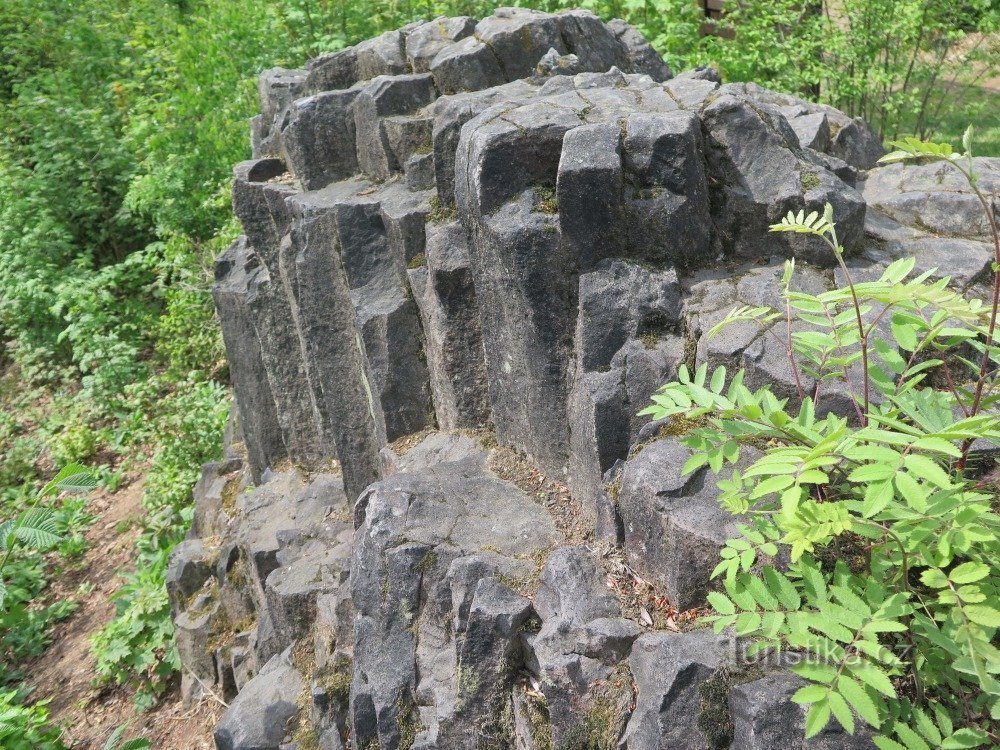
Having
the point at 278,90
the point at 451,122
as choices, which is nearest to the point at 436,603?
the point at 451,122

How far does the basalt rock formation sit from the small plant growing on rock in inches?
14.6

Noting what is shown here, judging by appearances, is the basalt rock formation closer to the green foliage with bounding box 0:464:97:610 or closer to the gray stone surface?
the gray stone surface

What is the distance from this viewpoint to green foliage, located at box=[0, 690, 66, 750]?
6.37 meters

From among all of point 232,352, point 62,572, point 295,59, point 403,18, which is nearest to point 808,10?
→ point 403,18

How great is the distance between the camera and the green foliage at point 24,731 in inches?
251

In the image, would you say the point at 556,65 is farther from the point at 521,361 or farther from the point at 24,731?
the point at 24,731

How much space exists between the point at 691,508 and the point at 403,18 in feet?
32.6

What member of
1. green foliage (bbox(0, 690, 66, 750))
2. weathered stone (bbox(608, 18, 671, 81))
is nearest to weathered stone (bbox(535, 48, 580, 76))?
weathered stone (bbox(608, 18, 671, 81))

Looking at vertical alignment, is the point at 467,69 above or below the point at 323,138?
above

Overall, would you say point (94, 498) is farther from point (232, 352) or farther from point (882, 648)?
point (882, 648)

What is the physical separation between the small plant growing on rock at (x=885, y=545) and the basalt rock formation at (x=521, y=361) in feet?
1.22

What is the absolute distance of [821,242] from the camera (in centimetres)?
471

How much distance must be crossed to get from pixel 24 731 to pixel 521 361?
15.0 feet

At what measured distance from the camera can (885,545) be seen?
294 cm
